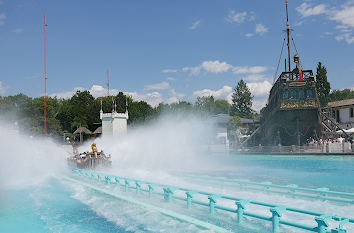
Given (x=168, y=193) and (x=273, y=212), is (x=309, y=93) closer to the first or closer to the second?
(x=168, y=193)

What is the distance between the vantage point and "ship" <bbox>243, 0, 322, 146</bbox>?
3428cm

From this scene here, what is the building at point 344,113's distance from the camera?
48062mm

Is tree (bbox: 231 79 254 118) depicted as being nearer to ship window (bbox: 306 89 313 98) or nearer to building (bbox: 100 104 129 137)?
building (bbox: 100 104 129 137)

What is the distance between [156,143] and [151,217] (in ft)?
67.3

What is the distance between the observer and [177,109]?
85.8 meters

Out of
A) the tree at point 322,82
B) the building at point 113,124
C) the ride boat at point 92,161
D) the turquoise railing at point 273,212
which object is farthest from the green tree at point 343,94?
the turquoise railing at point 273,212

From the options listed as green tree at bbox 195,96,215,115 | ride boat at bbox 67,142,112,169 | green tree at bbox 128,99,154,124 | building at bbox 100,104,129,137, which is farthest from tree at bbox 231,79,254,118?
ride boat at bbox 67,142,112,169

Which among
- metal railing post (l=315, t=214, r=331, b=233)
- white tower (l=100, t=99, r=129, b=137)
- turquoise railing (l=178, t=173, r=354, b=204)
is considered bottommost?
turquoise railing (l=178, t=173, r=354, b=204)

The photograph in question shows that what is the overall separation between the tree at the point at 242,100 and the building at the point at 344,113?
51.6 metres

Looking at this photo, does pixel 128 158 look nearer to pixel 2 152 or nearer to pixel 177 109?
pixel 2 152

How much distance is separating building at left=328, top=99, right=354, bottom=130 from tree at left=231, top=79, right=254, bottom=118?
2032 inches

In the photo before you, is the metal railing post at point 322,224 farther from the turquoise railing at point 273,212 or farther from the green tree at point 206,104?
the green tree at point 206,104

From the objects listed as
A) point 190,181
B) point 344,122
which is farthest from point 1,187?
point 344,122

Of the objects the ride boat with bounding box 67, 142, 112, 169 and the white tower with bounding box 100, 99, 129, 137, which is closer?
the ride boat with bounding box 67, 142, 112, 169
